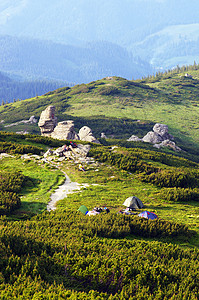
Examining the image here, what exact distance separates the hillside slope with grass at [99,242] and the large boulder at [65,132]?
1847 inches

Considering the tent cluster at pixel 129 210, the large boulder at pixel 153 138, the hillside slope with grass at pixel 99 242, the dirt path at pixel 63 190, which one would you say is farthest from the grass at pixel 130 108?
the tent cluster at pixel 129 210

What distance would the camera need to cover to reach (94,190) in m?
29.8

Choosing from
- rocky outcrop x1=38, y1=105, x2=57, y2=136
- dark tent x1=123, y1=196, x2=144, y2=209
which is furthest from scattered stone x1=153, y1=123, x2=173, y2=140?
dark tent x1=123, y1=196, x2=144, y2=209

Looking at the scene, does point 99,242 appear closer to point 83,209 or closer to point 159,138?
point 83,209

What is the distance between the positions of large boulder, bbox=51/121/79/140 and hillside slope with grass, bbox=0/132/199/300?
4692cm

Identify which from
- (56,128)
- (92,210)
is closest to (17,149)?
(92,210)

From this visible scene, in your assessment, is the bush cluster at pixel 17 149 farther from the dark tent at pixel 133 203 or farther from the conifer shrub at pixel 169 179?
the dark tent at pixel 133 203

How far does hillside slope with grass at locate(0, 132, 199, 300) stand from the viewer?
452 inches

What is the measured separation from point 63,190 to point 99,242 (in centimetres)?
1395

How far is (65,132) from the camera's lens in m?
82.6

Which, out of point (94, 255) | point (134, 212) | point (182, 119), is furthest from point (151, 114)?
point (94, 255)

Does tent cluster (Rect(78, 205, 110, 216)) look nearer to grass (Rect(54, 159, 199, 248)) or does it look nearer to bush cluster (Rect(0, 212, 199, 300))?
grass (Rect(54, 159, 199, 248))

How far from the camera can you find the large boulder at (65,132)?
8178 cm

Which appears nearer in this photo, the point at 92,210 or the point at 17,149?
the point at 92,210
